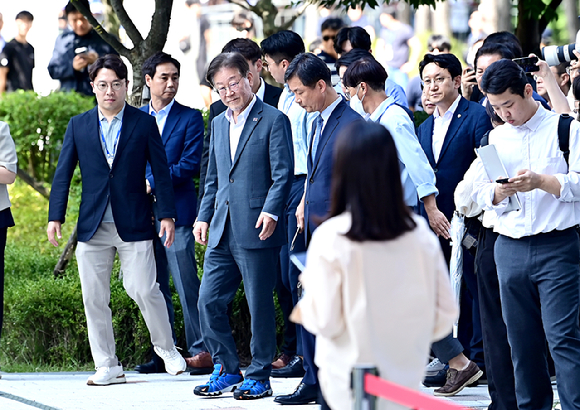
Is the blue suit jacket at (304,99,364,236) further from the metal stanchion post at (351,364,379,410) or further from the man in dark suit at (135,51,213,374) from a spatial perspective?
the metal stanchion post at (351,364,379,410)

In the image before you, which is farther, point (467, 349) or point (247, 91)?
point (467, 349)

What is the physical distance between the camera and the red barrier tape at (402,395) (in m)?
2.93

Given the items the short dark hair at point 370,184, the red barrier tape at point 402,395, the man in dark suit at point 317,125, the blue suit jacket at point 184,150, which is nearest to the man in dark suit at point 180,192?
the blue suit jacket at point 184,150

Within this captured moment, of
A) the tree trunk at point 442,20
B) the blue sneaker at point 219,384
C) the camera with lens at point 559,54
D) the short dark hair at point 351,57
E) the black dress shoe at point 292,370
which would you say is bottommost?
the black dress shoe at point 292,370

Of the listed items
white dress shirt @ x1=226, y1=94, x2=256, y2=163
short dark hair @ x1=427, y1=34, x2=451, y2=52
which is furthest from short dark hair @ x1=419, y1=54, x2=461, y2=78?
short dark hair @ x1=427, y1=34, x2=451, y2=52

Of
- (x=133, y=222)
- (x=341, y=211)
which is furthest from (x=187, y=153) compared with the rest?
(x=341, y=211)

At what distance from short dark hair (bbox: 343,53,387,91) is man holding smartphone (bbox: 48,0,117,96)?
6521 mm

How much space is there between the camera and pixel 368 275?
3389 mm

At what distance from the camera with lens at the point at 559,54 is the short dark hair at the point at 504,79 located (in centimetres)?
160

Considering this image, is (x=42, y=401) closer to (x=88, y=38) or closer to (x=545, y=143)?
(x=545, y=143)

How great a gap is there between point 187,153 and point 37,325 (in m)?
1.80

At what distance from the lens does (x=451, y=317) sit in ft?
11.6

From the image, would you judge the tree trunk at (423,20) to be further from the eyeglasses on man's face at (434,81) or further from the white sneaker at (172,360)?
the white sneaker at (172,360)

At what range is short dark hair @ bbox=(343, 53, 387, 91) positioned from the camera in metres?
6.17
